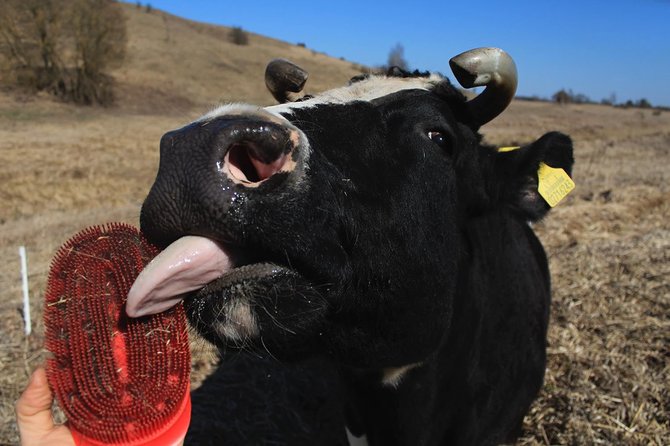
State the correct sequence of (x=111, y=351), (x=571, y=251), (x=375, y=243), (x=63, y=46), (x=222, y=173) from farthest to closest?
(x=63, y=46)
(x=571, y=251)
(x=375, y=243)
(x=111, y=351)
(x=222, y=173)

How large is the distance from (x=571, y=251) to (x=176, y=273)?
762cm

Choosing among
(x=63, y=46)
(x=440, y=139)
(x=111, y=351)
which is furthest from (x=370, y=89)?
(x=63, y=46)

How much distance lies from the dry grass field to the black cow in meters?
0.55

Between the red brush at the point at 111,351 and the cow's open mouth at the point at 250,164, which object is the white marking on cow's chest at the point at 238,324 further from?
the cow's open mouth at the point at 250,164

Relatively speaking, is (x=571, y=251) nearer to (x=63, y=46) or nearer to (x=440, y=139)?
(x=440, y=139)

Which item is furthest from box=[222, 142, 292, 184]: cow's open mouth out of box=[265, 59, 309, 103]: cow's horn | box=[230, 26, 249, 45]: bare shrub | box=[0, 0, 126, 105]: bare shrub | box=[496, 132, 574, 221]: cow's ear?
box=[230, 26, 249, 45]: bare shrub

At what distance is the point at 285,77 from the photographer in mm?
3582

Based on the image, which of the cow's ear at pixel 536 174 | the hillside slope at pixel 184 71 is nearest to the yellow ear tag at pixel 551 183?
the cow's ear at pixel 536 174

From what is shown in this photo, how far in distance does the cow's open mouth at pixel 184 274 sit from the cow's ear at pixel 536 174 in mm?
2091

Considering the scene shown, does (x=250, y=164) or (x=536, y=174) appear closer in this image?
(x=250, y=164)

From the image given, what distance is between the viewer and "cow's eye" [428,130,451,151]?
8.73 ft

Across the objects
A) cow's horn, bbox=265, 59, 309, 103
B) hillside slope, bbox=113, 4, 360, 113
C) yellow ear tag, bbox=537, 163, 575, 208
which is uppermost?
cow's horn, bbox=265, 59, 309, 103

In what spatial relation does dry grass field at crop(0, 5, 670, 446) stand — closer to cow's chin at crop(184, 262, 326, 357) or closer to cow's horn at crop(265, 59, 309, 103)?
cow's chin at crop(184, 262, 326, 357)

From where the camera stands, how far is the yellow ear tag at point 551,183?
3469mm
